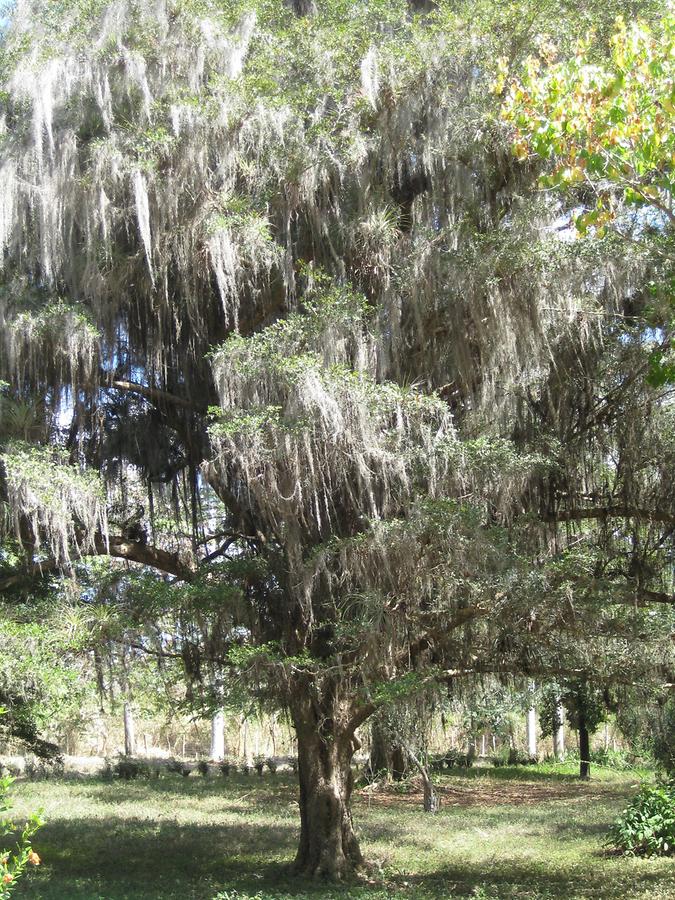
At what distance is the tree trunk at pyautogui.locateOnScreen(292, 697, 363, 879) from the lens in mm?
7730

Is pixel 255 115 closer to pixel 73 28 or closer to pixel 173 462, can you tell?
pixel 73 28

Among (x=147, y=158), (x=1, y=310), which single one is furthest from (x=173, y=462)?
(x=147, y=158)

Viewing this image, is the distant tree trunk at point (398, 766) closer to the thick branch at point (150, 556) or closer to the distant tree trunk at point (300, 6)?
the thick branch at point (150, 556)

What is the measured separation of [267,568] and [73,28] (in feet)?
16.5

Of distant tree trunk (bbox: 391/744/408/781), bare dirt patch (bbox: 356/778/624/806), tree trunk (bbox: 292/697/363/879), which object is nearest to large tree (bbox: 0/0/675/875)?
tree trunk (bbox: 292/697/363/879)

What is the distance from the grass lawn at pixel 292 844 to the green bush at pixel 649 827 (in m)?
0.24

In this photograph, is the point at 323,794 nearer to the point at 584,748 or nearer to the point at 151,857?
the point at 151,857

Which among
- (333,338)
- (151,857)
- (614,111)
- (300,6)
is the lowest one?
(151,857)

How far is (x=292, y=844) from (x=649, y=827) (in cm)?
413

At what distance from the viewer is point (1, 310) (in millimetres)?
6891

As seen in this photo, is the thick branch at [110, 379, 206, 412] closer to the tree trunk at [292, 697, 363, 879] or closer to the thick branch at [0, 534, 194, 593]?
the thick branch at [0, 534, 194, 593]

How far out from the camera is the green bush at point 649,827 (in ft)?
28.4

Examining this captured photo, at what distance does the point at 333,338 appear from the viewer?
6730mm

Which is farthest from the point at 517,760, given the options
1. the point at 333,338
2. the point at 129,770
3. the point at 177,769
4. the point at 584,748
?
the point at 333,338
